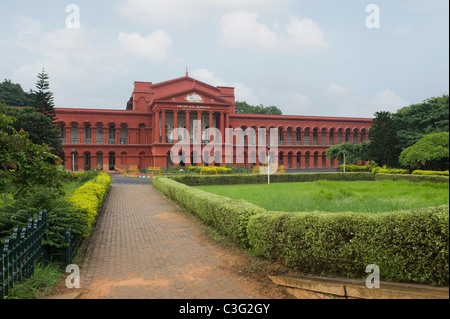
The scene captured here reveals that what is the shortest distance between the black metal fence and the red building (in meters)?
30.5

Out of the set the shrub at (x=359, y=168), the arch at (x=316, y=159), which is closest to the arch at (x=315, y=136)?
the arch at (x=316, y=159)

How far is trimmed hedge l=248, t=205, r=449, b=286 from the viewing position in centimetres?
332

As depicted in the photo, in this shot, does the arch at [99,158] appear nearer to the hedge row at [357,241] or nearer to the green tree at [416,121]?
the green tree at [416,121]

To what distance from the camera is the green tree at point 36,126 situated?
2666 cm

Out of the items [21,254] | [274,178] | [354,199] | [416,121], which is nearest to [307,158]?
[416,121]

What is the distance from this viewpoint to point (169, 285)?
14.7 feet

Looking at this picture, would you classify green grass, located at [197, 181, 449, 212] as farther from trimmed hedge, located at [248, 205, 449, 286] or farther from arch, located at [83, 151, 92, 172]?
arch, located at [83, 151, 92, 172]

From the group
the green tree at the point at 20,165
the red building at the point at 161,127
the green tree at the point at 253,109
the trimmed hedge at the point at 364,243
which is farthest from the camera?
the green tree at the point at 253,109
